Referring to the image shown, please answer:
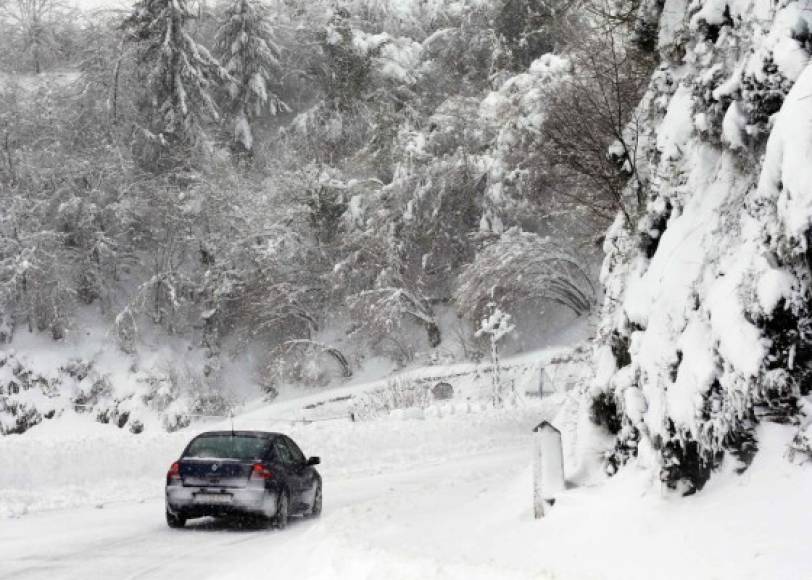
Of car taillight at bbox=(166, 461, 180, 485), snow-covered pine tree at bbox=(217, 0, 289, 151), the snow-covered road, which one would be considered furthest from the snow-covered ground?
snow-covered pine tree at bbox=(217, 0, 289, 151)

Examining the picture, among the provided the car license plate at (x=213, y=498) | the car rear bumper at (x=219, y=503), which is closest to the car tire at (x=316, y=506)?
the car rear bumper at (x=219, y=503)

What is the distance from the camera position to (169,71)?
48625 millimetres

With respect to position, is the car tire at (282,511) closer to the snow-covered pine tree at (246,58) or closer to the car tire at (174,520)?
the car tire at (174,520)

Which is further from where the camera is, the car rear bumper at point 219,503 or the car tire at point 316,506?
the car tire at point 316,506

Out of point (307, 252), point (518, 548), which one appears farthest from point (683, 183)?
point (307, 252)

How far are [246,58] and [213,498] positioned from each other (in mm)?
42535

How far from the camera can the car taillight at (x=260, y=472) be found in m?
13.8

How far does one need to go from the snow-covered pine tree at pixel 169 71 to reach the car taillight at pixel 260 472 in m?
36.4

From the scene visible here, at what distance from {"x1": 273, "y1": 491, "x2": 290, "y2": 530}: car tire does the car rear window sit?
71 centimetres

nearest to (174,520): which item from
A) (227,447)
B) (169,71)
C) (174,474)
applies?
(174,474)

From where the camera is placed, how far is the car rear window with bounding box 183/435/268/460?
14311mm

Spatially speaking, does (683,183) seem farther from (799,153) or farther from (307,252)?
(307,252)

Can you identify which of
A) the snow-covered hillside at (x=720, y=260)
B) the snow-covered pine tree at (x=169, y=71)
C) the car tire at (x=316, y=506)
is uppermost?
the snow-covered pine tree at (x=169, y=71)

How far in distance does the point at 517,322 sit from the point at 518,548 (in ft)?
112
